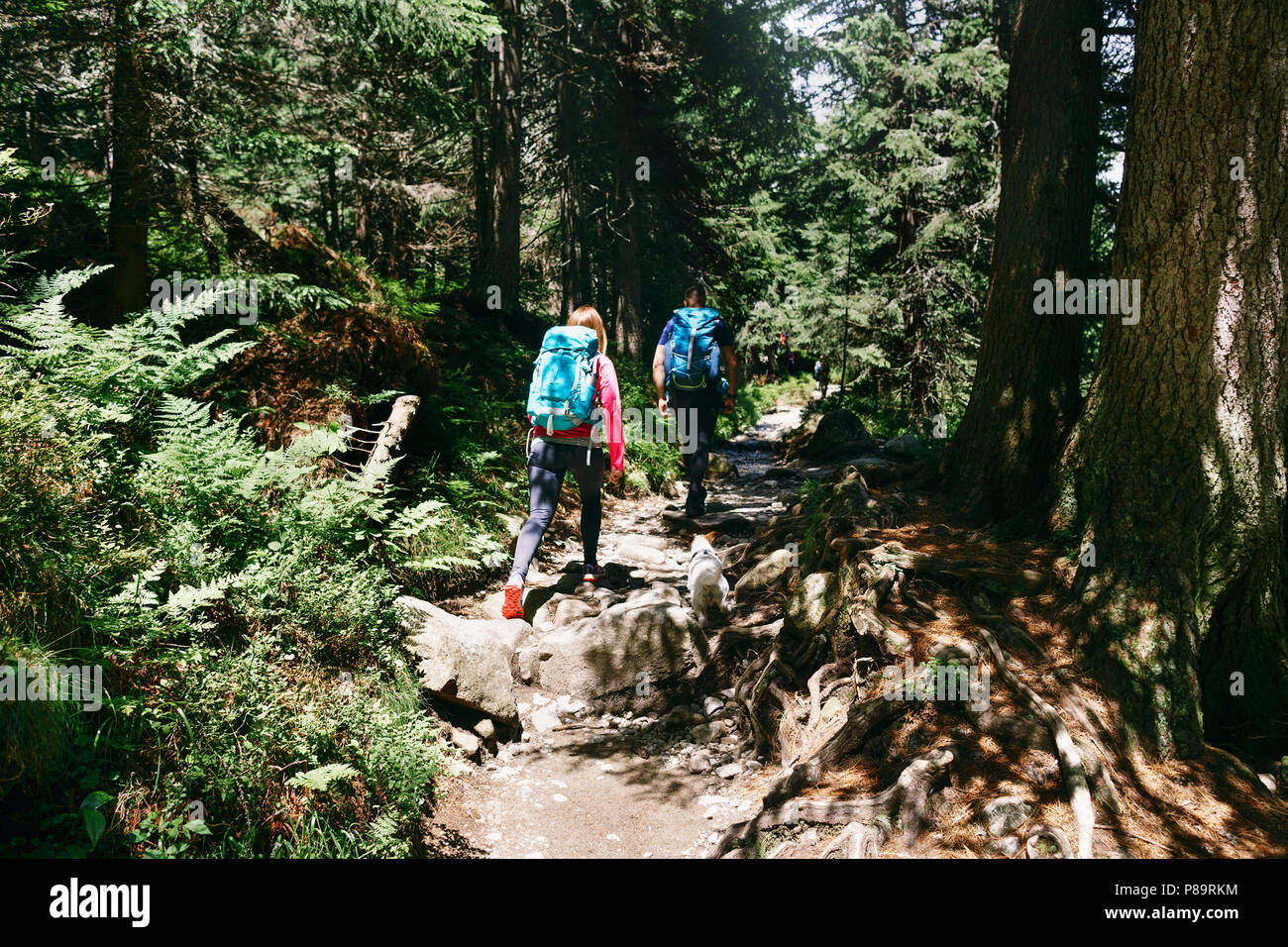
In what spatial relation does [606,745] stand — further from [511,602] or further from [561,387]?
[561,387]

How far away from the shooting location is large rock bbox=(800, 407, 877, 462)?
14.5 metres

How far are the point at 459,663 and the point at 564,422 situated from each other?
2.19m

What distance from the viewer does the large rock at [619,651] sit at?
226 inches

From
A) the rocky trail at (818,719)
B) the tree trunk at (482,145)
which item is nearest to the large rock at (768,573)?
the rocky trail at (818,719)

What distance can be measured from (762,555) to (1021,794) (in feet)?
13.1

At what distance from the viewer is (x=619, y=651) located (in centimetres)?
581

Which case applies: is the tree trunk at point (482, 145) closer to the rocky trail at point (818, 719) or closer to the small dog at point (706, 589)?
the rocky trail at point (818, 719)

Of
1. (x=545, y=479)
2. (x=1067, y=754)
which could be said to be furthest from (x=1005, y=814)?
(x=545, y=479)

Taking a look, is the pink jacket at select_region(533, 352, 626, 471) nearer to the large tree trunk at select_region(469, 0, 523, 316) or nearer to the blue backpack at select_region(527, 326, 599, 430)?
the blue backpack at select_region(527, 326, 599, 430)

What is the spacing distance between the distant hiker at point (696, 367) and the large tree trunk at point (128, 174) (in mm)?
5340

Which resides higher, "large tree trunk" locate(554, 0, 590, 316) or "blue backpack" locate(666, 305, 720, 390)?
"large tree trunk" locate(554, 0, 590, 316)

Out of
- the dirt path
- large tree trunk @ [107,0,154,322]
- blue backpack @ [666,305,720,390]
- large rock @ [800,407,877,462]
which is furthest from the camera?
large rock @ [800,407,877,462]

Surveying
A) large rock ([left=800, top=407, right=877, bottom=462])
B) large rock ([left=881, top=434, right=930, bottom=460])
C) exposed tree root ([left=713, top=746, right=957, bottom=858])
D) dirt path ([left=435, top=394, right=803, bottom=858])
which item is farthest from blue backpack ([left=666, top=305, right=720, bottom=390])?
large rock ([left=800, top=407, right=877, bottom=462])

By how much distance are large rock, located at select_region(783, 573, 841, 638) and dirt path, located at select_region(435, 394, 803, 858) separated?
3.30 ft
